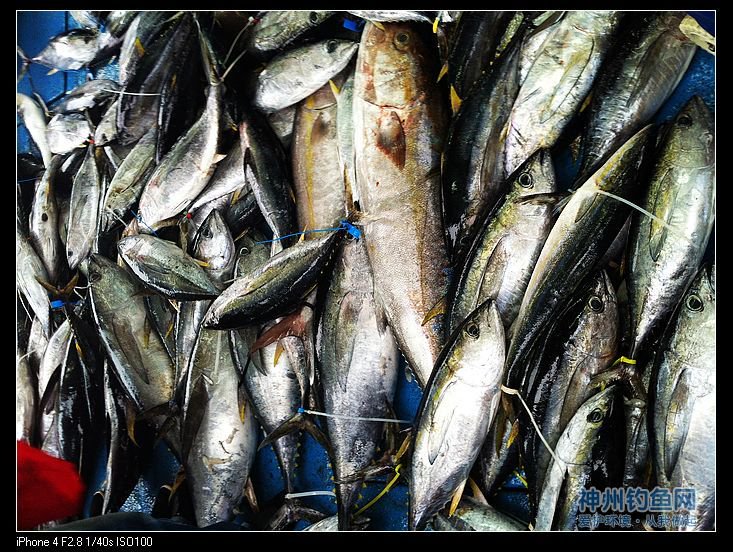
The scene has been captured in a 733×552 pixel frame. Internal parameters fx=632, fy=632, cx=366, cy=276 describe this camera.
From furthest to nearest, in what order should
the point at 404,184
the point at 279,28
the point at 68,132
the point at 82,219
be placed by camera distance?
the point at 68,132
the point at 82,219
the point at 279,28
the point at 404,184

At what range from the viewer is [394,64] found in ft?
7.56

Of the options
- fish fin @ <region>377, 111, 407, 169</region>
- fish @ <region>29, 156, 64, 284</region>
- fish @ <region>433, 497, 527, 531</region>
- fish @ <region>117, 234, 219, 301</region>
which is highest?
fish fin @ <region>377, 111, 407, 169</region>

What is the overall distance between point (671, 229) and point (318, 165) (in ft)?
4.16

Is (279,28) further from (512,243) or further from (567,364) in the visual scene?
(567,364)

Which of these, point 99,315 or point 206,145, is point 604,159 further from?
point 99,315

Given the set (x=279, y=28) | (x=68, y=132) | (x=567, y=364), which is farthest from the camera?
(x=68, y=132)

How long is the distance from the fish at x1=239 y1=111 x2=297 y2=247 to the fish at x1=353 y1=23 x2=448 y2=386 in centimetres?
30

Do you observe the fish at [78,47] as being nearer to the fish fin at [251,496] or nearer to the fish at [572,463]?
the fish fin at [251,496]

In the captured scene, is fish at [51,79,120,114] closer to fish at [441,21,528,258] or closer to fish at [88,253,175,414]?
fish at [88,253,175,414]

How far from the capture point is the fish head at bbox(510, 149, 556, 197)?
6.97ft

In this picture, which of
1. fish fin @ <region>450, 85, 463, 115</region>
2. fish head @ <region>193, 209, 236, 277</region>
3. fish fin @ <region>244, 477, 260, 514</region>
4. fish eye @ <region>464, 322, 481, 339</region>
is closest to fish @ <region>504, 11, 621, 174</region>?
fish fin @ <region>450, 85, 463, 115</region>

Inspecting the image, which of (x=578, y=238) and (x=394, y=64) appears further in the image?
(x=394, y=64)

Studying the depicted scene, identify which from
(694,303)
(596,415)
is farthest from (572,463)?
(694,303)
